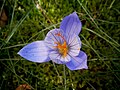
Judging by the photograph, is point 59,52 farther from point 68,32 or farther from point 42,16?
point 42,16

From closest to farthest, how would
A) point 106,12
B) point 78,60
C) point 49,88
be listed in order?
point 78,60
point 49,88
point 106,12

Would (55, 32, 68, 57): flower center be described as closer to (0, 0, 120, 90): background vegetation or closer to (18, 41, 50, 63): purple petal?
(18, 41, 50, 63): purple petal

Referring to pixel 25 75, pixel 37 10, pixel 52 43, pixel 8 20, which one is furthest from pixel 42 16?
pixel 52 43

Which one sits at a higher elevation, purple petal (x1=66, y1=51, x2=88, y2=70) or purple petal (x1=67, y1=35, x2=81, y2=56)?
purple petal (x1=67, y1=35, x2=81, y2=56)

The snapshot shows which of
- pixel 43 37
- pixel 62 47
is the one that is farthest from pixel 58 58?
pixel 43 37

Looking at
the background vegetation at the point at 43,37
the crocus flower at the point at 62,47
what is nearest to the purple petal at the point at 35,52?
the crocus flower at the point at 62,47

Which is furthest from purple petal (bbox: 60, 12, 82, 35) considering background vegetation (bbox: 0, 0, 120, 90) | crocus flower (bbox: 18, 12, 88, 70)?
background vegetation (bbox: 0, 0, 120, 90)
